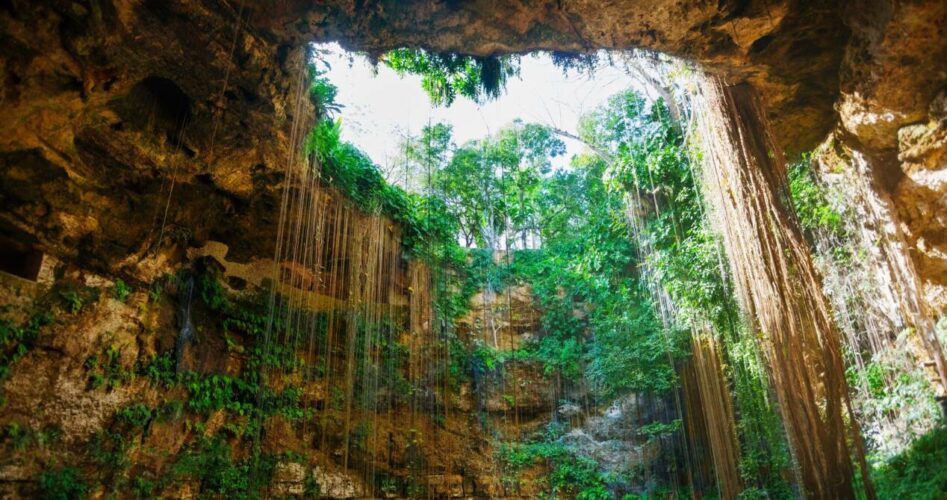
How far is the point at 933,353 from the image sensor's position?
4.31m

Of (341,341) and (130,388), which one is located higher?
(341,341)

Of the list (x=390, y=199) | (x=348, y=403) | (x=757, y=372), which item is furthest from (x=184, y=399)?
(x=757, y=372)

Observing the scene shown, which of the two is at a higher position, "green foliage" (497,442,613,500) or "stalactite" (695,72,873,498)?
"stalactite" (695,72,873,498)

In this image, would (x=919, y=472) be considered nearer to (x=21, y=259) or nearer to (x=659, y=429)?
(x=659, y=429)

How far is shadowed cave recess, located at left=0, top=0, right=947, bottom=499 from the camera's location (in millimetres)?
4492

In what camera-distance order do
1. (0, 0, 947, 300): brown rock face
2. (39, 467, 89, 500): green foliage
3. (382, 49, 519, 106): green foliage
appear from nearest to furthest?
(0, 0, 947, 300): brown rock face
(39, 467, 89, 500): green foliage
(382, 49, 519, 106): green foliage

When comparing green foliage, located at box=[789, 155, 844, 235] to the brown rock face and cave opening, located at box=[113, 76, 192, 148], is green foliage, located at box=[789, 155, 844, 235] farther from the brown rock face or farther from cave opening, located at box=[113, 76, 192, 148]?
cave opening, located at box=[113, 76, 192, 148]

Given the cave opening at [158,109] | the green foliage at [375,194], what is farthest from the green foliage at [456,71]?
the cave opening at [158,109]

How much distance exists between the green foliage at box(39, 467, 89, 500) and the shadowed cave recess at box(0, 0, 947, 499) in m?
0.02

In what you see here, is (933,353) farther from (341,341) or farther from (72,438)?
(72,438)

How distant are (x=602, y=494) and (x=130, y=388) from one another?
7.60 meters

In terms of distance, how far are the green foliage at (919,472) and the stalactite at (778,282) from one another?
0.45 meters

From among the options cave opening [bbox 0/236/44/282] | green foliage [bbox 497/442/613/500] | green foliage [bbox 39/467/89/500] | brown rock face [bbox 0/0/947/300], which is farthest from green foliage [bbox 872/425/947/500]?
cave opening [bbox 0/236/44/282]

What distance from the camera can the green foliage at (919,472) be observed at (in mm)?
4078
